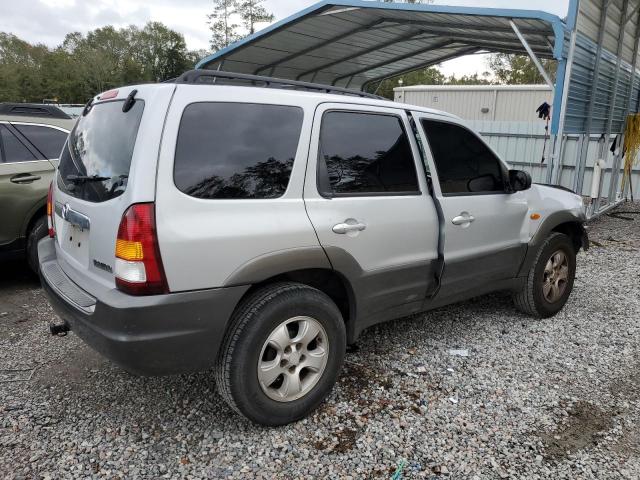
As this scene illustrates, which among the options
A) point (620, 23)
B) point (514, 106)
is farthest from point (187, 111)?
point (514, 106)

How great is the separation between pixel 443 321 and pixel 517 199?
47.9 inches

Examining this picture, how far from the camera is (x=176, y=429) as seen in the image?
269 centimetres

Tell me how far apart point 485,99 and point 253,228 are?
63.1ft

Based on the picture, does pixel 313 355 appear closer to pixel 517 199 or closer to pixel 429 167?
pixel 429 167

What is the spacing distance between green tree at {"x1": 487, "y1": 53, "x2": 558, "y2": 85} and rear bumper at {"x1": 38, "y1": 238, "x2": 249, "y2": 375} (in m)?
48.2

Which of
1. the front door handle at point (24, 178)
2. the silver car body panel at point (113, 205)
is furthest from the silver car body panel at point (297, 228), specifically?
the front door handle at point (24, 178)

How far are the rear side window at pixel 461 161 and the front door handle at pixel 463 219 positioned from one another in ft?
0.53

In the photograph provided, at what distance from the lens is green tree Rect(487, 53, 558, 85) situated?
45.1 meters

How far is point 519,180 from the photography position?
A: 12.3 feet

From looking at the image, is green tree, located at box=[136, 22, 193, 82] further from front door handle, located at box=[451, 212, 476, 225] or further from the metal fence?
front door handle, located at box=[451, 212, 476, 225]

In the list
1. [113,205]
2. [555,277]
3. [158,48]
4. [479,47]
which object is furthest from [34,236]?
[158,48]

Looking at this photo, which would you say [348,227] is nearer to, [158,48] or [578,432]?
[578,432]

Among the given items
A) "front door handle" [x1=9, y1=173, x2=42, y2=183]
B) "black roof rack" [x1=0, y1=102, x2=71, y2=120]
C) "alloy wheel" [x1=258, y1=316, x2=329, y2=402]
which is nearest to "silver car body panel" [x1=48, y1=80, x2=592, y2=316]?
"alloy wheel" [x1=258, y1=316, x2=329, y2=402]

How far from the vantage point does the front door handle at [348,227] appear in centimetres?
270
